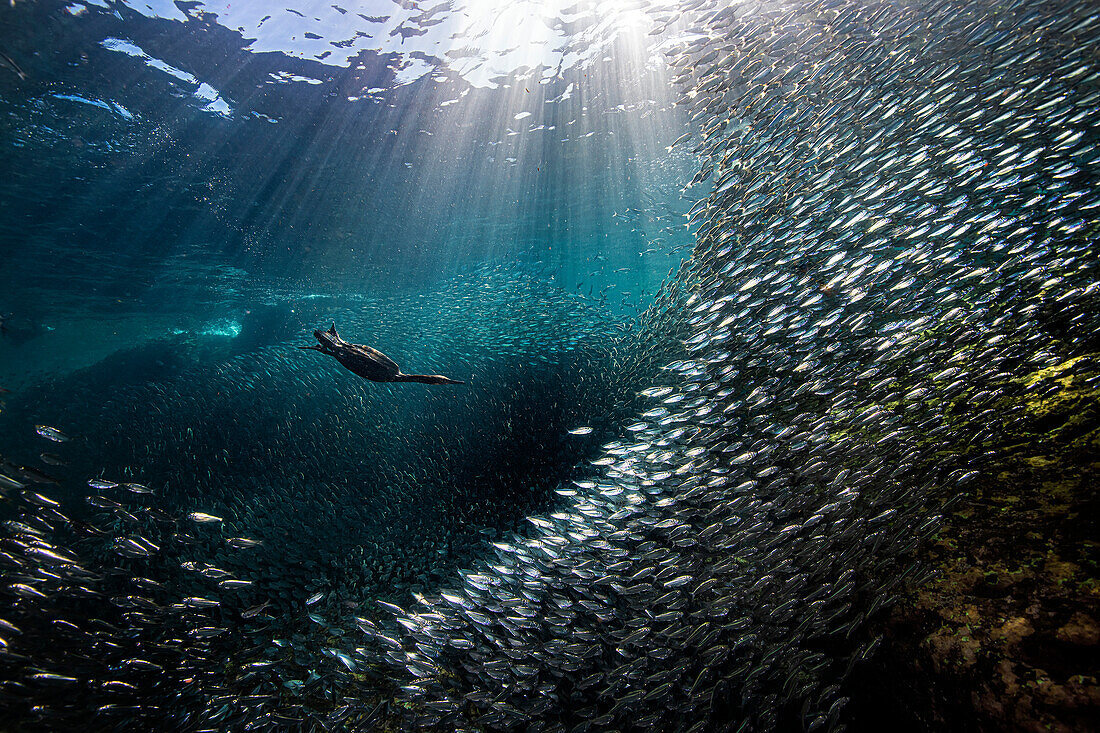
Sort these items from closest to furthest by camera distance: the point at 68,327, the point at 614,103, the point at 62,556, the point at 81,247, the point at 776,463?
the point at 62,556 → the point at 776,463 → the point at 614,103 → the point at 81,247 → the point at 68,327

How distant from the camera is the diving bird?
3629mm

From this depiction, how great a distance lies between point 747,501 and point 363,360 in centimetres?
413

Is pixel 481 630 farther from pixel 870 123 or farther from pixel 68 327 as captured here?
pixel 68 327

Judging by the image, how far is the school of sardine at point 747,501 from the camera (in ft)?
11.8

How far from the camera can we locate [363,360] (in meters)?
3.74

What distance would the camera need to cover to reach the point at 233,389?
10664mm

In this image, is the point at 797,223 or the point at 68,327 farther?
the point at 68,327

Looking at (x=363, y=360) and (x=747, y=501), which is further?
(x=747, y=501)

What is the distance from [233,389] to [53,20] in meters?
8.14

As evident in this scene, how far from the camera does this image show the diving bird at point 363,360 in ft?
11.9

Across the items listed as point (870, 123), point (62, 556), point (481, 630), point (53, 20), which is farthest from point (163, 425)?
point (870, 123)

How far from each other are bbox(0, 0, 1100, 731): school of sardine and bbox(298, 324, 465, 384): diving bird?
6.40ft

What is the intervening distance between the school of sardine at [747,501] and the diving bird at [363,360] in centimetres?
195

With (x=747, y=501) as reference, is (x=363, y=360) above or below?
above
